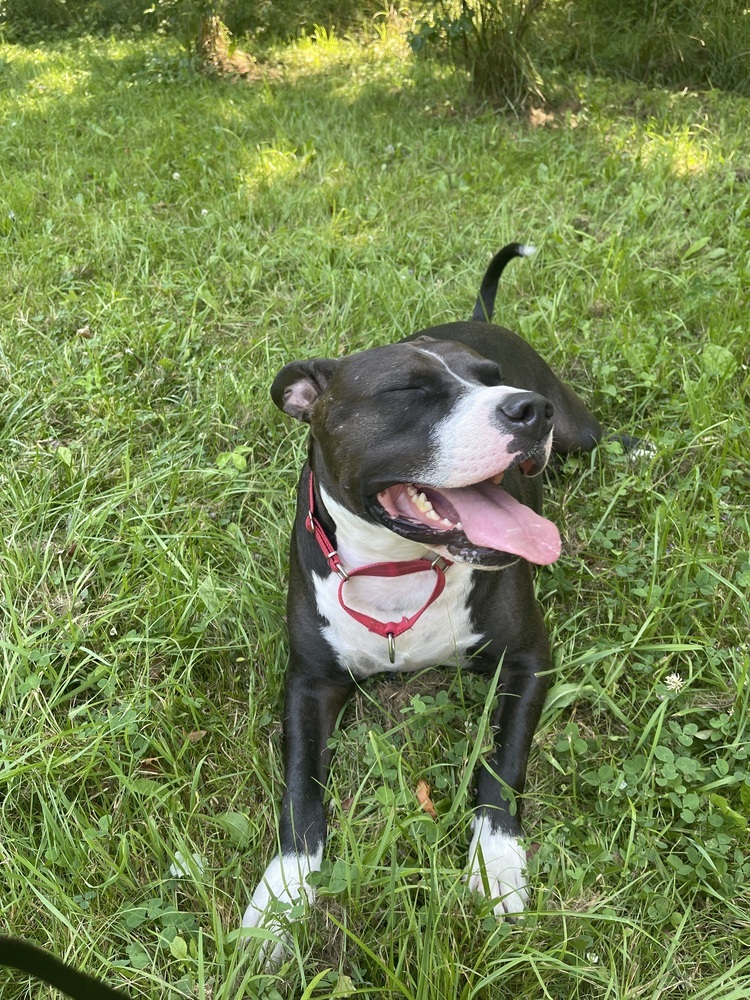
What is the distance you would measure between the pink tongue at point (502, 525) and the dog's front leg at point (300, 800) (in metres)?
0.72

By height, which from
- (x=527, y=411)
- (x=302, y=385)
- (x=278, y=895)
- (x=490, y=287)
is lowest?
(x=278, y=895)

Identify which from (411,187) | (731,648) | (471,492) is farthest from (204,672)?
(411,187)

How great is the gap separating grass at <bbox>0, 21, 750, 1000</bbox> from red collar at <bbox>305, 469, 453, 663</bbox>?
217 mm

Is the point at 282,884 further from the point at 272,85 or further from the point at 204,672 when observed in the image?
the point at 272,85

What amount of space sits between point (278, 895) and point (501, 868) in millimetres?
548

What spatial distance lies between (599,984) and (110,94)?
304 inches

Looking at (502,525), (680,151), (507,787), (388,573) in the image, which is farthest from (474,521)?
(680,151)

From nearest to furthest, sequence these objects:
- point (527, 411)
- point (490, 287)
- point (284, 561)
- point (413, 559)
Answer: point (527, 411)
point (413, 559)
point (284, 561)
point (490, 287)

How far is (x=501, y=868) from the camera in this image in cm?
189

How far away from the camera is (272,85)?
7.14 m

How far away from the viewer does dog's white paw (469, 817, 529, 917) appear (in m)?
1.84

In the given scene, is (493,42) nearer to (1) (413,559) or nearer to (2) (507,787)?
(1) (413,559)

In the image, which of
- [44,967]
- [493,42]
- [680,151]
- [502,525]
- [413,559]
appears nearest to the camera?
[44,967]

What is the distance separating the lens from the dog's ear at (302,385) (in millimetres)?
2375
